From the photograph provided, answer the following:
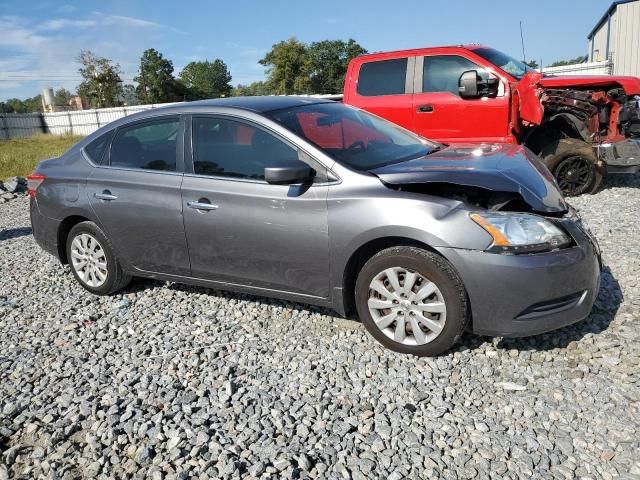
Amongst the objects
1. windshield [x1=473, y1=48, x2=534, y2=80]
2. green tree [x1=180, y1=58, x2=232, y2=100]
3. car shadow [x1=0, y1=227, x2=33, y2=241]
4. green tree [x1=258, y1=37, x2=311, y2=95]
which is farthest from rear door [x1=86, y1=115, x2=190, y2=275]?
green tree [x1=180, y1=58, x2=232, y2=100]

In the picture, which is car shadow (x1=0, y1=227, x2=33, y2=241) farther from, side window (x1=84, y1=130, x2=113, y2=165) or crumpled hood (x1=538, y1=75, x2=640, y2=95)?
crumpled hood (x1=538, y1=75, x2=640, y2=95)

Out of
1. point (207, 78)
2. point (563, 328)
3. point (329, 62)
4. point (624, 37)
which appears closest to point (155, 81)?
point (329, 62)

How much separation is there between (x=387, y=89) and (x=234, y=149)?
4477 mm

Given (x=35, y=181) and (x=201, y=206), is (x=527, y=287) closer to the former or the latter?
(x=201, y=206)

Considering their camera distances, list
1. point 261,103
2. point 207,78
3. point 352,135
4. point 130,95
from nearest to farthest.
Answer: point 352,135, point 261,103, point 130,95, point 207,78

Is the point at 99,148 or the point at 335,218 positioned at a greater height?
the point at 99,148

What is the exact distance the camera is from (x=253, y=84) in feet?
231

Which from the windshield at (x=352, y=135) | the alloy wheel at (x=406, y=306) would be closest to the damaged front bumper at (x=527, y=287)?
the alloy wheel at (x=406, y=306)

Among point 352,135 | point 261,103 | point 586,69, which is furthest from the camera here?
point 586,69

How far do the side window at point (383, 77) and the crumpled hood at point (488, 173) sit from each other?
4017mm

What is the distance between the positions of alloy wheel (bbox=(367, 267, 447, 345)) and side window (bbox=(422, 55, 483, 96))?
15.5ft

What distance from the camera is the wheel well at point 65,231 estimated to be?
4.75 m

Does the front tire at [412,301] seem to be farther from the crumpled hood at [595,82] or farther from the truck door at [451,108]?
the crumpled hood at [595,82]

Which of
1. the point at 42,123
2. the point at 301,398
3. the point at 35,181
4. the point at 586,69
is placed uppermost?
the point at 42,123
